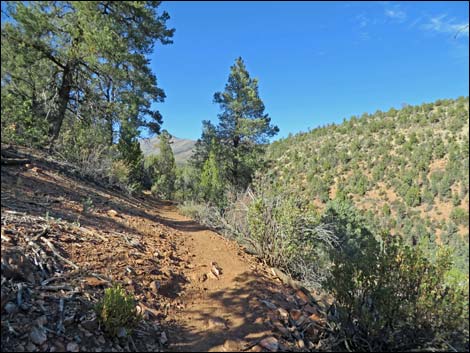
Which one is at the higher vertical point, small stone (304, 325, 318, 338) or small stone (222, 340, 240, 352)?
small stone (304, 325, 318, 338)

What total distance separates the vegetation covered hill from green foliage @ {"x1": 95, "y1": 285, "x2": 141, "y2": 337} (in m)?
20.8

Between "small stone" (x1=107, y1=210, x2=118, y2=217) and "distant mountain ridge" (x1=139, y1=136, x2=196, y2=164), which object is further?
"distant mountain ridge" (x1=139, y1=136, x2=196, y2=164)

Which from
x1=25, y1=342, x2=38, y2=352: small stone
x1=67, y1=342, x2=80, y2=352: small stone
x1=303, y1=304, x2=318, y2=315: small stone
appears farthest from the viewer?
x1=303, y1=304, x2=318, y2=315: small stone

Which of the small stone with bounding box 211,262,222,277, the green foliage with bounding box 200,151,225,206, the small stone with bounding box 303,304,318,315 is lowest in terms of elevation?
the small stone with bounding box 303,304,318,315

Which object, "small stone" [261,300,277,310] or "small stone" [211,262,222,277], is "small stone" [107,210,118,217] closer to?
"small stone" [211,262,222,277]

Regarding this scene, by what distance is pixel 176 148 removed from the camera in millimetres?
126125

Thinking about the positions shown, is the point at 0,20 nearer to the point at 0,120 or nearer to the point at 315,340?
the point at 0,120

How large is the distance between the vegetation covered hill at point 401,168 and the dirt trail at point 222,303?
59.8 ft

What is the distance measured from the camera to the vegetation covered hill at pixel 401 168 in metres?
30.8

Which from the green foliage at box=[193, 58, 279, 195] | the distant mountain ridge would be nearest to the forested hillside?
the green foliage at box=[193, 58, 279, 195]

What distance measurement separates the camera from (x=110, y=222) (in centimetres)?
522

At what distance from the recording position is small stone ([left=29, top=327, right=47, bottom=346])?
7.37 feet

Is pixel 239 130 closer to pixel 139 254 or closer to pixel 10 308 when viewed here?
pixel 139 254

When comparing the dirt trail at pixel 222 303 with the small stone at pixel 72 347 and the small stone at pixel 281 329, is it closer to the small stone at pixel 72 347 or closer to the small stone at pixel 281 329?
the small stone at pixel 281 329
